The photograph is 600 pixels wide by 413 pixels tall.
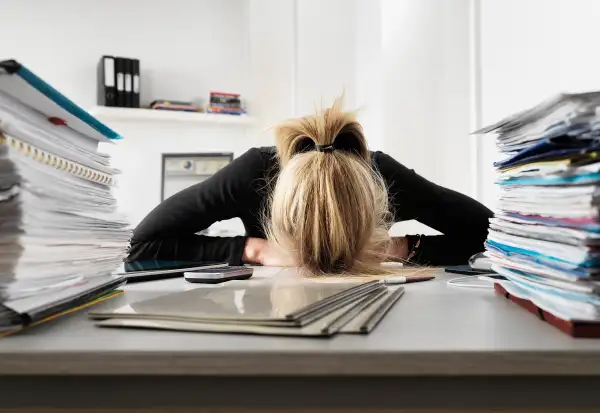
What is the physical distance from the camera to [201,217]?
1515 millimetres

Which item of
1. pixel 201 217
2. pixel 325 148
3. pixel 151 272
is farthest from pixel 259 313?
pixel 201 217

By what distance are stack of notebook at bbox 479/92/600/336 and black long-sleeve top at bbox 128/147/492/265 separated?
2.69 ft

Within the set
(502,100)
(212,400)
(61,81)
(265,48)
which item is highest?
(265,48)

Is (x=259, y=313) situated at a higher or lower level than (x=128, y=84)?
lower

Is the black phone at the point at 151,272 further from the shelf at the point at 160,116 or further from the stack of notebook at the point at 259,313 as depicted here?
the shelf at the point at 160,116

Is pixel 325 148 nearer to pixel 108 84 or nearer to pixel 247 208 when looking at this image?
pixel 247 208

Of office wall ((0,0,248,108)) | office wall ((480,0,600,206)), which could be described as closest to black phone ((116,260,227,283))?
office wall ((480,0,600,206))

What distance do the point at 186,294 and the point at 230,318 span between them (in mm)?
184

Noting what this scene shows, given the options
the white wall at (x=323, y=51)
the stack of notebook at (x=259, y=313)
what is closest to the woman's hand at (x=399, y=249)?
the stack of notebook at (x=259, y=313)

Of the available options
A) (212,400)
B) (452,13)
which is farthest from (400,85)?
(212,400)

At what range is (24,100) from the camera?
1.73 feet

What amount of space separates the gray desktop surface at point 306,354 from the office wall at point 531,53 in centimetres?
167

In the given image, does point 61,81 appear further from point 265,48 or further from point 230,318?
point 230,318

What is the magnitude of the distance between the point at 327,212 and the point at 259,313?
582 millimetres
